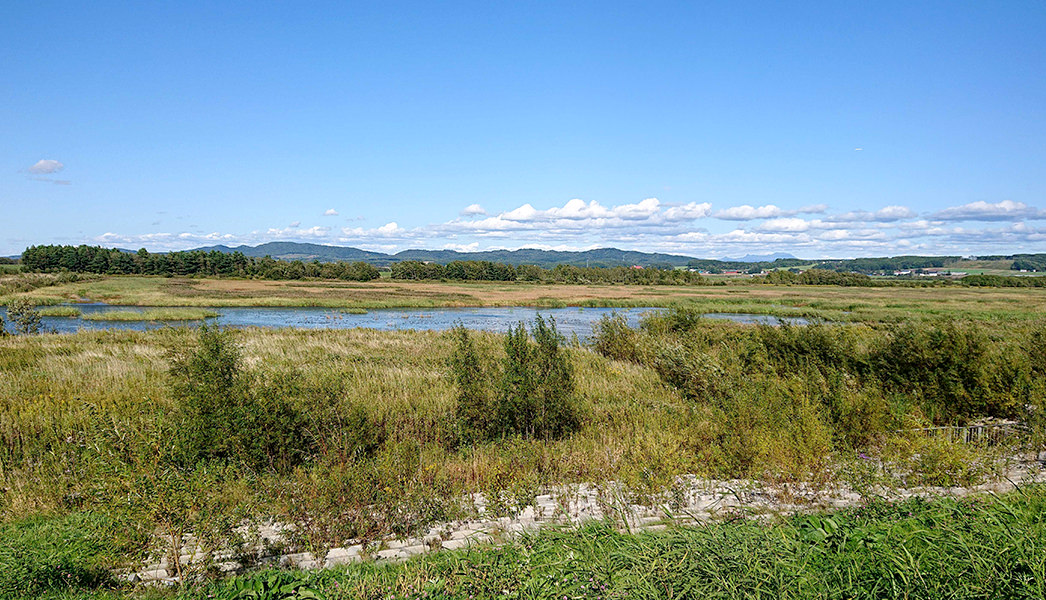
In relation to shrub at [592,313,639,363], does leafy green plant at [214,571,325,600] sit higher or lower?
higher

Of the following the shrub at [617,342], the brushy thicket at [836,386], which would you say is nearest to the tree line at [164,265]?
the shrub at [617,342]

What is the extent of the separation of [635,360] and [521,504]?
14.4 meters

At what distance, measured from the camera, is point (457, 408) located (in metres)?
11.3

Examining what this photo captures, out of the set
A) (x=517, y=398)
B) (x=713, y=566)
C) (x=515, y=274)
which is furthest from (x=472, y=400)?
(x=515, y=274)

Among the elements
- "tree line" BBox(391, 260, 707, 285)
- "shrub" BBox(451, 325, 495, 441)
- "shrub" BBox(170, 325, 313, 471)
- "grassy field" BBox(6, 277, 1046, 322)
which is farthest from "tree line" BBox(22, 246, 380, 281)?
"shrub" BBox(170, 325, 313, 471)

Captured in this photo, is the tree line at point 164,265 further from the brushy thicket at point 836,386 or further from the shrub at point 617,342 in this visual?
the brushy thicket at point 836,386

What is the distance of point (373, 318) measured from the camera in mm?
47406

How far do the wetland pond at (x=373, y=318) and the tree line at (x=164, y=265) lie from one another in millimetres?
53628

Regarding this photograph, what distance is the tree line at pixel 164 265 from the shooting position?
99.6 meters

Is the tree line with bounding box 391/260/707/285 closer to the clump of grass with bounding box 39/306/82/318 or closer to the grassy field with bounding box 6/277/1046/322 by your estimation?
the grassy field with bounding box 6/277/1046/322

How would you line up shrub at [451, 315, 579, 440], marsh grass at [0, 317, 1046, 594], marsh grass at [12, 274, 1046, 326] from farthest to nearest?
marsh grass at [12, 274, 1046, 326], shrub at [451, 315, 579, 440], marsh grass at [0, 317, 1046, 594]

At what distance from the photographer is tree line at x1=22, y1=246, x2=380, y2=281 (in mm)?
99625

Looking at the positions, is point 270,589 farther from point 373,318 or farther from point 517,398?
point 373,318

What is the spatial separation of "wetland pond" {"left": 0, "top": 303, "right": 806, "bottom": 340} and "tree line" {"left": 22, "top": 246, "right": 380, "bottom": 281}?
53.6 metres
